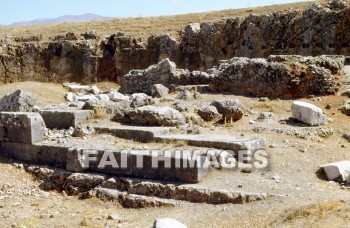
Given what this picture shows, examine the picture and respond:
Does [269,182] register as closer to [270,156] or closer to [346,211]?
[270,156]

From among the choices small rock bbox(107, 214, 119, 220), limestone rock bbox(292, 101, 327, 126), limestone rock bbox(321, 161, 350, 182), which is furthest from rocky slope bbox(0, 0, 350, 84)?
small rock bbox(107, 214, 119, 220)

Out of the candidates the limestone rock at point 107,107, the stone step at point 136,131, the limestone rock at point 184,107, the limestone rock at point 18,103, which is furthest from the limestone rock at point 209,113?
the limestone rock at point 18,103

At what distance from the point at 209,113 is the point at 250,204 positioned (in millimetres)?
3933

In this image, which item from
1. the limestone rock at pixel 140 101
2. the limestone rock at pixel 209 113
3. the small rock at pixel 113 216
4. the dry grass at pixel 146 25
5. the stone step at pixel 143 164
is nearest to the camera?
the small rock at pixel 113 216

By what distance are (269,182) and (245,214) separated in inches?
41.0

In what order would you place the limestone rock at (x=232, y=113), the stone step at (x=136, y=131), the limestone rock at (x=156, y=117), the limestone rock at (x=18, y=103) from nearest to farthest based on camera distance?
the stone step at (x=136, y=131) → the limestone rock at (x=156, y=117) → the limestone rock at (x=232, y=113) → the limestone rock at (x=18, y=103)

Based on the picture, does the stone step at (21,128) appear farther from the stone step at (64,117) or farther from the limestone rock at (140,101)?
the limestone rock at (140,101)

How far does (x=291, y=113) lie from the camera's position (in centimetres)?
984

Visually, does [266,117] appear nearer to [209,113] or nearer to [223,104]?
Result: [223,104]

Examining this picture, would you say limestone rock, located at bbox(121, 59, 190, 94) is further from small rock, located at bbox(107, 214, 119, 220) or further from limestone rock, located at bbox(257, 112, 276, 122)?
small rock, located at bbox(107, 214, 119, 220)

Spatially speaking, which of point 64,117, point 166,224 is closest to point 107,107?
point 64,117

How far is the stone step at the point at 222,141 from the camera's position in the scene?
7160 millimetres

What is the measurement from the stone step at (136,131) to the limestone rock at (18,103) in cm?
307

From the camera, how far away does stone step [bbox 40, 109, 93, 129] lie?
9352mm
